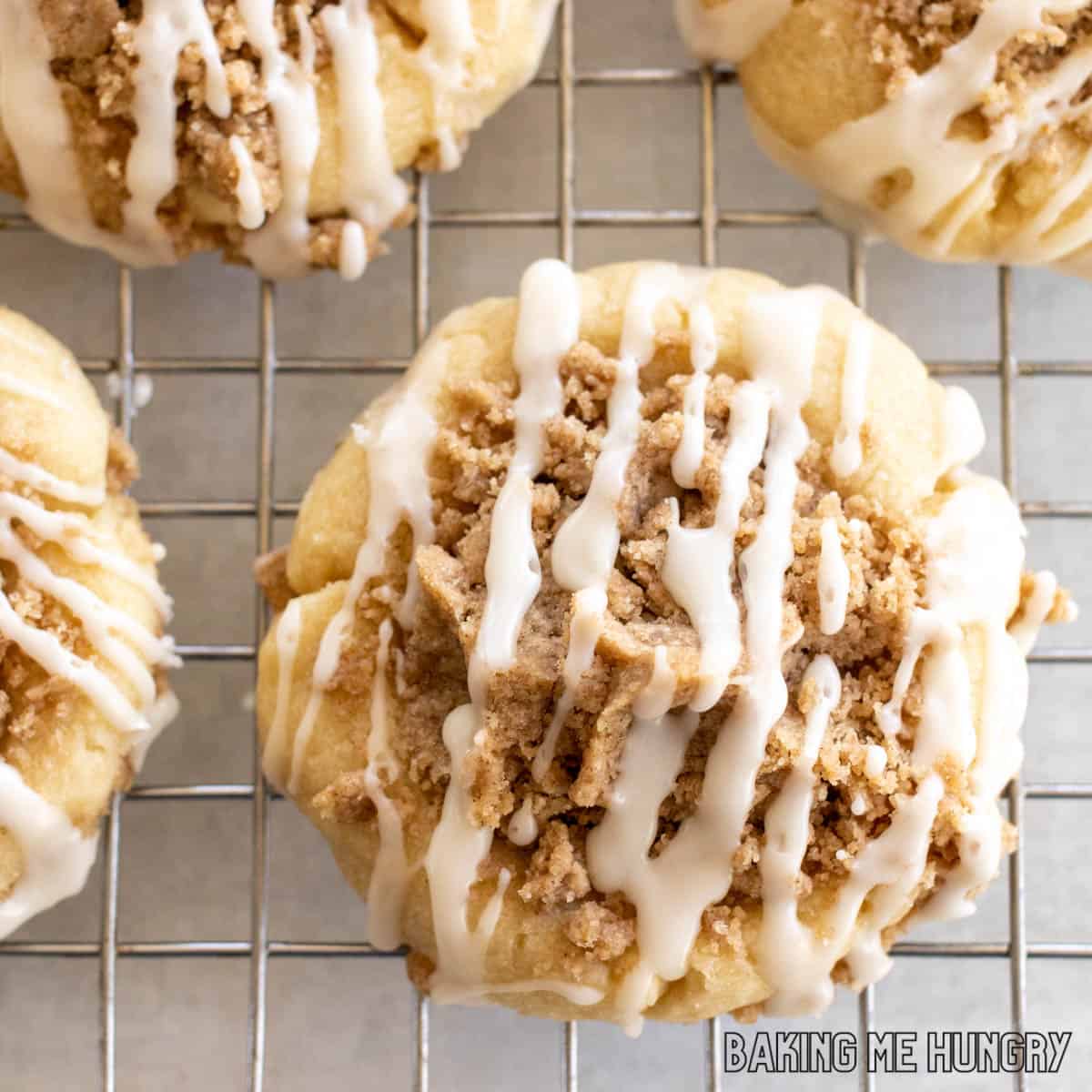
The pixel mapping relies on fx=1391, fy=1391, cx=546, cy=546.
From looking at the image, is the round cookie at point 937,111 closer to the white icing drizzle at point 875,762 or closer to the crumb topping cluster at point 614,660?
the crumb topping cluster at point 614,660

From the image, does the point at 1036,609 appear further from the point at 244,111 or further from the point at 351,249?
the point at 244,111

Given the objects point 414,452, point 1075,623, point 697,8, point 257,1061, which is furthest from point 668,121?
point 257,1061

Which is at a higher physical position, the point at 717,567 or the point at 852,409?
the point at 852,409

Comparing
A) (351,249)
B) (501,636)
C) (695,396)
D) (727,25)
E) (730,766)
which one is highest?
(727,25)

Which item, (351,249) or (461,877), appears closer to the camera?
(461,877)

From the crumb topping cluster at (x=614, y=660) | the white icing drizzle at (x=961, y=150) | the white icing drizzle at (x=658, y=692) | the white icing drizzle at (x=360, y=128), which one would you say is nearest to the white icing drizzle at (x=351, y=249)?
the white icing drizzle at (x=360, y=128)

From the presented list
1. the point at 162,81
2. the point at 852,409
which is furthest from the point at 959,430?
the point at 162,81

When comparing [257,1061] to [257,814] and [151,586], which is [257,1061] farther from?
[151,586]
